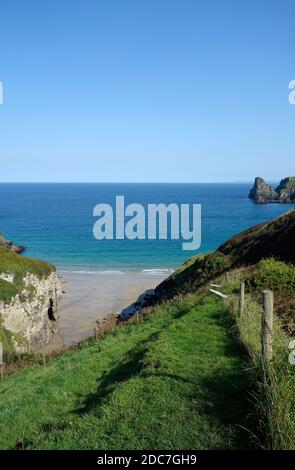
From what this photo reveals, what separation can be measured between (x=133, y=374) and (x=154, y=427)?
4.13 m

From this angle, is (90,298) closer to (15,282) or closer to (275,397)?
(15,282)

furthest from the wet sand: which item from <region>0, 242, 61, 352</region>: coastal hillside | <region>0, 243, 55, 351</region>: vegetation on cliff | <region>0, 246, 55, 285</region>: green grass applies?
<region>0, 246, 55, 285</region>: green grass

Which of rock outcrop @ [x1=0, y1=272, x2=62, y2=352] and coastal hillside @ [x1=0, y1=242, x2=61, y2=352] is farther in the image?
rock outcrop @ [x1=0, y1=272, x2=62, y2=352]

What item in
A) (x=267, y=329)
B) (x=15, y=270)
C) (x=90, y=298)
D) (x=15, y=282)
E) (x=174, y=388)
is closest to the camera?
(x=267, y=329)

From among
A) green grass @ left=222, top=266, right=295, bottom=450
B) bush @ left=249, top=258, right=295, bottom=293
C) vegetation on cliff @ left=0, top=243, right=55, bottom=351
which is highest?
bush @ left=249, top=258, right=295, bottom=293

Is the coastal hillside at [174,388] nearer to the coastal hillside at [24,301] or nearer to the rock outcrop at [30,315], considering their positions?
the coastal hillside at [24,301]

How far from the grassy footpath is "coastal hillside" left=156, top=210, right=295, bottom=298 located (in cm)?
1666

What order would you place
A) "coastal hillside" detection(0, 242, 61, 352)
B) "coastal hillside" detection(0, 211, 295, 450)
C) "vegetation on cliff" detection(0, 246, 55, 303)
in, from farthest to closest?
1. "vegetation on cliff" detection(0, 246, 55, 303)
2. "coastal hillside" detection(0, 242, 61, 352)
3. "coastal hillside" detection(0, 211, 295, 450)

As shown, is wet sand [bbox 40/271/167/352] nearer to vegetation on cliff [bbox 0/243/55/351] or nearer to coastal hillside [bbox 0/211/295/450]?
vegetation on cliff [bbox 0/243/55/351]

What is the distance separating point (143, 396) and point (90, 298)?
51625 millimetres

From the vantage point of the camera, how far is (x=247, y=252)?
40.1 meters

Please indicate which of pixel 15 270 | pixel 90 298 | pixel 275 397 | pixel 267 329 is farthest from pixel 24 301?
pixel 275 397

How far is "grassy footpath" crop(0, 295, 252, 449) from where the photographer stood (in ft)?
30.5

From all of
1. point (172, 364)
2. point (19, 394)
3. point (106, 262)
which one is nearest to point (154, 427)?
point (172, 364)
